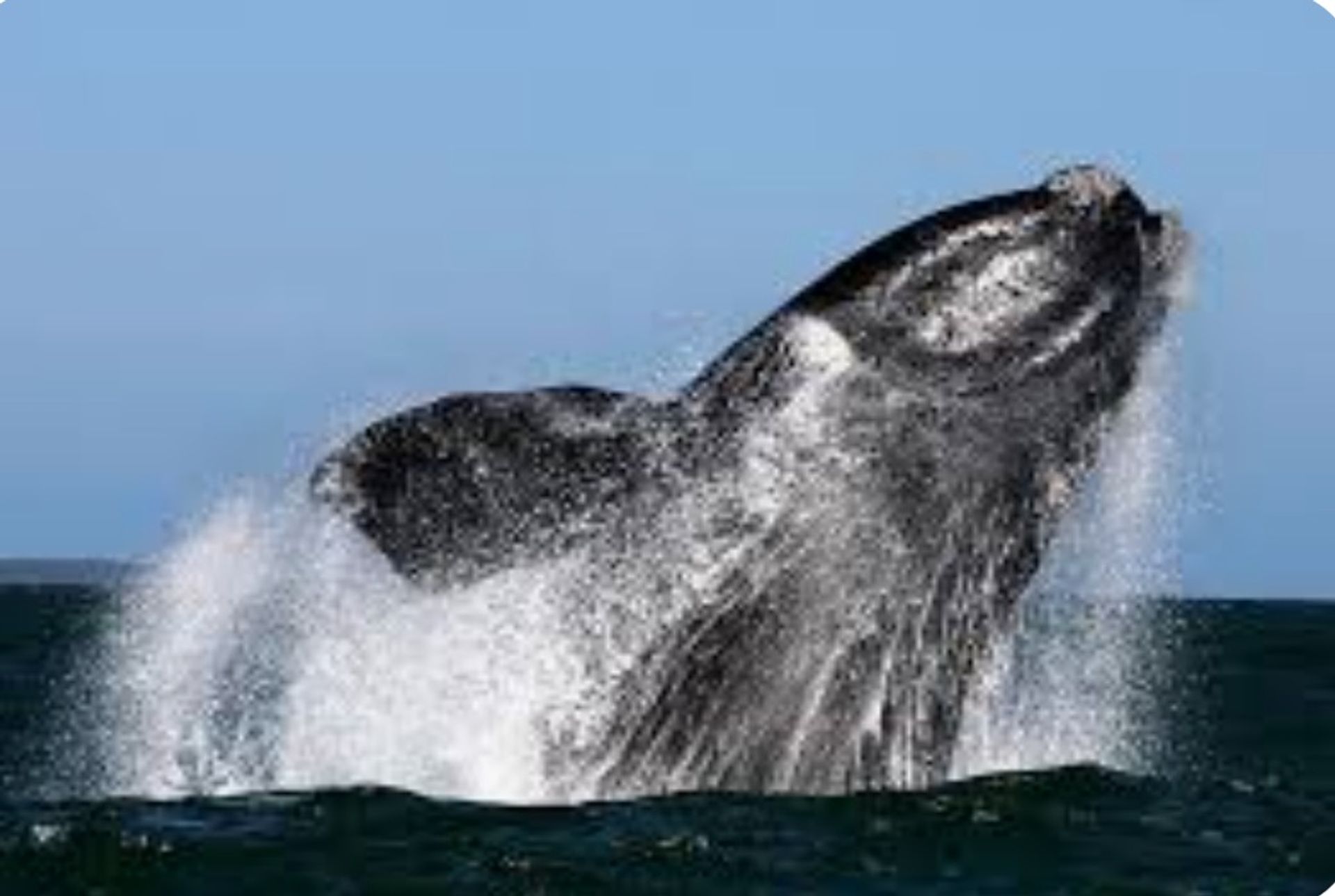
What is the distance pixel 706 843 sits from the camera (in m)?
11.8

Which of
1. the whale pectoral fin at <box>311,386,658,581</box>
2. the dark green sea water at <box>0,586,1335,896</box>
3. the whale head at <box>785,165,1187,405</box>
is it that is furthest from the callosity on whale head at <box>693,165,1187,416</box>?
the dark green sea water at <box>0,586,1335,896</box>

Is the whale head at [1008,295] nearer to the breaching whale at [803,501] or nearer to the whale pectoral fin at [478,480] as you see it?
the breaching whale at [803,501]

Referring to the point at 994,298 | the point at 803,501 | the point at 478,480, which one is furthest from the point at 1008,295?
the point at 478,480

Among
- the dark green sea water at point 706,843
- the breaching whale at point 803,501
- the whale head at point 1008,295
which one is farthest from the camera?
the whale head at point 1008,295

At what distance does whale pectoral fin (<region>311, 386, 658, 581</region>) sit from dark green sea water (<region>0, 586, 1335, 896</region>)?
3.28ft

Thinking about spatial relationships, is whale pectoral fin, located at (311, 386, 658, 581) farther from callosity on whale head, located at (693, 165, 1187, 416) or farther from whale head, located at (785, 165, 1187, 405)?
whale head, located at (785, 165, 1187, 405)

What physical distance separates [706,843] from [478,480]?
64.7 inches

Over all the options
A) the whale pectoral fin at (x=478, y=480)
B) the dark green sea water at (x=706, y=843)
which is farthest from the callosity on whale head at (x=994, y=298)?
the dark green sea water at (x=706, y=843)

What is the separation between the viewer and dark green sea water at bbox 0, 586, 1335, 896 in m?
11.5

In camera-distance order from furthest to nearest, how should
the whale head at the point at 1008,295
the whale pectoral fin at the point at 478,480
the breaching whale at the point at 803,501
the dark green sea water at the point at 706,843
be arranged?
the whale head at the point at 1008,295, the breaching whale at the point at 803,501, the whale pectoral fin at the point at 478,480, the dark green sea water at the point at 706,843

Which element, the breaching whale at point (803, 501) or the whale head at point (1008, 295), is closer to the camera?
the breaching whale at point (803, 501)

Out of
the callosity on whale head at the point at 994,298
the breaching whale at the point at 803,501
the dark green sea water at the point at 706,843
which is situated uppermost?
the callosity on whale head at the point at 994,298

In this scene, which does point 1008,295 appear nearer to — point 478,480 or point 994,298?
point 994,298

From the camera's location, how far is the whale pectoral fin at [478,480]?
12.4 m
